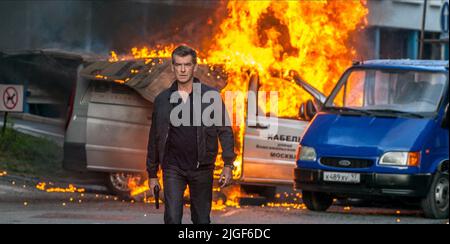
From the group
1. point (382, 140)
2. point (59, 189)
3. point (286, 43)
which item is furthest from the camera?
point (286, 43)

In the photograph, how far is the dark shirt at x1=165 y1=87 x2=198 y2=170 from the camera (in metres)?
9.74

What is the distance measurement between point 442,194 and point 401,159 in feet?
2.53

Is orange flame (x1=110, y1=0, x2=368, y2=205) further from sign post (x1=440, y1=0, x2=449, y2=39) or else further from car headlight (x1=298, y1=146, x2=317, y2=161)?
sign post (x1=440, y1=0, x2=449, y2=39)

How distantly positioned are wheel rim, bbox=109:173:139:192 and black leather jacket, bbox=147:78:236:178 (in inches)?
304

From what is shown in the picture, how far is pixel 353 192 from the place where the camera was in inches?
601

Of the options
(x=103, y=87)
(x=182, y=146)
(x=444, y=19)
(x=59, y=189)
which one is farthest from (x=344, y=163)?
(x=444, y=19)

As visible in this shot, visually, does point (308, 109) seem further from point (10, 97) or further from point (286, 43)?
point (10, 97)

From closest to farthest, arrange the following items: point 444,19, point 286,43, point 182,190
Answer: point 182,190 < point 286,43 < point 444,19

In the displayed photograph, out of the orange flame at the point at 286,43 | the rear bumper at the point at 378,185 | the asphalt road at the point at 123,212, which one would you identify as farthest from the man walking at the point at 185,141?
the orange flame at the point at 286,43

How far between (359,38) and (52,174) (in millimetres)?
10613

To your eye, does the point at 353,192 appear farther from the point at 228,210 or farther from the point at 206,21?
the point at 206,21

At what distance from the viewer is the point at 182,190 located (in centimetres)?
990

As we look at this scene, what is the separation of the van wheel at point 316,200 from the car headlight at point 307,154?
587mm
